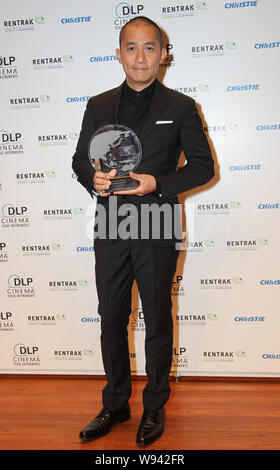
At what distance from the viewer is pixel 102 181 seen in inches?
75.3

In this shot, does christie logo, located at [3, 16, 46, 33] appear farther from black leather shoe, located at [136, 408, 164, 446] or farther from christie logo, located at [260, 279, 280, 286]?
black leather shoe, located at [136, 408, 164, 446]

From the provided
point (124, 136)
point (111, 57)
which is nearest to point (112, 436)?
point (124, 136)

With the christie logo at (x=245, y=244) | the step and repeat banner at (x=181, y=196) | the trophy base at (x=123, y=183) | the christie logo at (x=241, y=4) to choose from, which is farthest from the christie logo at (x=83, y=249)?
the christie logo at (x=241, y=4)

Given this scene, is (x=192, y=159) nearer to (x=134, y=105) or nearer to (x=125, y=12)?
(x=134, y=105)

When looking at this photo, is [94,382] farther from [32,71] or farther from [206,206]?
[32,71]

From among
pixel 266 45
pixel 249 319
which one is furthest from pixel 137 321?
pixel 266 45

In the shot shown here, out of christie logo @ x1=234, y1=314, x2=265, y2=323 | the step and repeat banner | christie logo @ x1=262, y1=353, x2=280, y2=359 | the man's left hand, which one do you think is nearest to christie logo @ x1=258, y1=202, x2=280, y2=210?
the step and repeat banner

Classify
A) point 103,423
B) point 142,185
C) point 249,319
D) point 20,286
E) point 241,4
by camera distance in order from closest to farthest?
1. point 142,185
2. point 103,423
3. point 241,4
4. point 249,319
5. point 20,286

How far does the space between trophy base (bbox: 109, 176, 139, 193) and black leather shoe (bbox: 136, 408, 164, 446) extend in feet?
3.66

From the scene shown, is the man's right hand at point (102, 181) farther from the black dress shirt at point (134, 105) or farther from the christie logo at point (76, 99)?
the christie logo at point (76, 99)

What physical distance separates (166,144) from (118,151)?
24 centimetres

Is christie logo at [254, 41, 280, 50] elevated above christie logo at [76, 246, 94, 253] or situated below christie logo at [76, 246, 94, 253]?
above

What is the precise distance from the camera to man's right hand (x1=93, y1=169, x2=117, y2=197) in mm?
1896

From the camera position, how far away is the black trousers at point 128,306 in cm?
203
